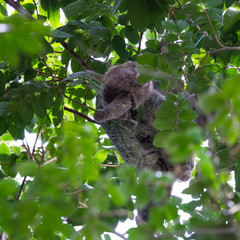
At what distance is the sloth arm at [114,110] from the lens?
2.82 metres

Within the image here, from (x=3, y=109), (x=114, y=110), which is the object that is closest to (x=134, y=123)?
(x=114, y=110)

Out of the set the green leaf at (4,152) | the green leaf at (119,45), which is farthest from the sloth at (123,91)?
the green leaf at (4,152)

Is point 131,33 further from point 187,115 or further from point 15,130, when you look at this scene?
point 187,115

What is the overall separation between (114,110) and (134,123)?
464 mm

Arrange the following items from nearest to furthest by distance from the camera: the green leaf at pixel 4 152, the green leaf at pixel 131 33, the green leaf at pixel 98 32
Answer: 1. the green leaf at pixel 98 32
2. the green leaf at pixel 131 33
3. the green leaf at pixel 4 152

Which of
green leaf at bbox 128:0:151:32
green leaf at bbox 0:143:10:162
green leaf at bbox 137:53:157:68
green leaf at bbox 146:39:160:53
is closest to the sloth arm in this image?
green leaf at bbox 146:39:160:53

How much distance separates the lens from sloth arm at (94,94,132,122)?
2.82 meters

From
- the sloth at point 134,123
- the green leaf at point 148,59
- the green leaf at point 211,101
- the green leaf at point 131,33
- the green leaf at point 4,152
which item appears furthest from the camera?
the green leaf at point 4,152

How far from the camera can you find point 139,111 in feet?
10.5

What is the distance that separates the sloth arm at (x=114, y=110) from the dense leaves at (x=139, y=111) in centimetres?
20

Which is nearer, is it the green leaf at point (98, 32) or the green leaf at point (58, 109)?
the green leaf at point (98, 32)

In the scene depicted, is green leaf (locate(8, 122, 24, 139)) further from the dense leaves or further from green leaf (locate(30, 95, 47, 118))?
green leaf (locate(30, 95, 47, 118))

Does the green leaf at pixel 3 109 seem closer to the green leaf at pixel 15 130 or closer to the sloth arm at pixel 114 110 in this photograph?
the green leaf at pixel 15 130

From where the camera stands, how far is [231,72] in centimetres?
276
